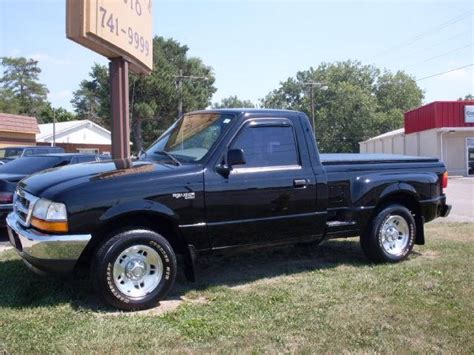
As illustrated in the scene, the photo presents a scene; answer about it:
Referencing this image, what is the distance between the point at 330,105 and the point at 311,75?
45.2 ft

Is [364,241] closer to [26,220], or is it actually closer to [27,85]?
[26,220]

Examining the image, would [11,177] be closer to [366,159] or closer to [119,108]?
[119,108]

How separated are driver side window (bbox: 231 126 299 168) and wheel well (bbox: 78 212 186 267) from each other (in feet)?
3.55

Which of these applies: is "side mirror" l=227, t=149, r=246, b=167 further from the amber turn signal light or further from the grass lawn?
the amber turn signal light

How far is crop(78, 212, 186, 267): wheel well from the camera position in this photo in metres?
5.05

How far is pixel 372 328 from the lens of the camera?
457 centimetres

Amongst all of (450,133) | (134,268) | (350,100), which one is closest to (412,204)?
(134,268)

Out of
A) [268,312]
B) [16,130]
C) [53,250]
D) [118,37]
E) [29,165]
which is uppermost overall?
[16,130]

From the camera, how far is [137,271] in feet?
16.9

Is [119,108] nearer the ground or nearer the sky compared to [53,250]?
nearer the sky

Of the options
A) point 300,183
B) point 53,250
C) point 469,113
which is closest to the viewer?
point 53,250

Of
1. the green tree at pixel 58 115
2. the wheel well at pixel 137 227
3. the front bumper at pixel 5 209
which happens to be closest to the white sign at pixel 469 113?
the front bumper at pixel 5 209

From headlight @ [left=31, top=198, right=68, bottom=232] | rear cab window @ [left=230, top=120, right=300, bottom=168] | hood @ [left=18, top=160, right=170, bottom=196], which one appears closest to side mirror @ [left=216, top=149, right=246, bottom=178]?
rear cab window @ [left=230, top=120, right=300, bottom=168]

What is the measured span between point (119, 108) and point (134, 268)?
4381mm
